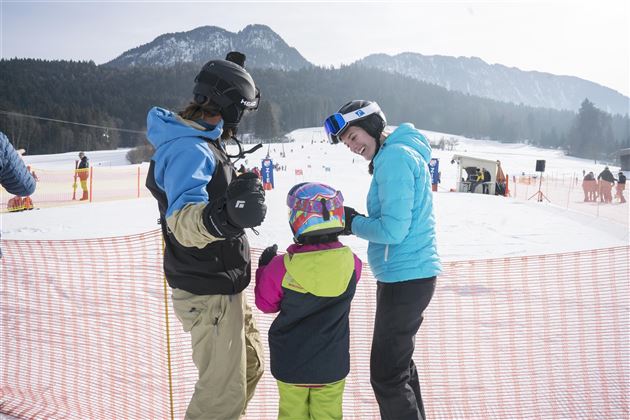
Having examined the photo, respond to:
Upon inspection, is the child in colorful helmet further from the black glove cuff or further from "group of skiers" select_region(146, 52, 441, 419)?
the black glove cuff

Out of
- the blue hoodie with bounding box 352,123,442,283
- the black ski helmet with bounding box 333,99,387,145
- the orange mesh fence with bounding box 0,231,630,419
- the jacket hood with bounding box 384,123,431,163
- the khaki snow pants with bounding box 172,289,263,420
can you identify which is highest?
the black ski helmet with bounding box 333,99,387,145

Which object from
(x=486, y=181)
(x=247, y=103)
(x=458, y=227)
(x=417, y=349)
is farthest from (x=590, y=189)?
(x=247, y=103)

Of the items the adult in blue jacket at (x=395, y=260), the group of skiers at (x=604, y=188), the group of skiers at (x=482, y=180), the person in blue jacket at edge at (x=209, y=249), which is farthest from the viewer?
the group of skiers at (x=482, y=180)

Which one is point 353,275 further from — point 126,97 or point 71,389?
point 126,97

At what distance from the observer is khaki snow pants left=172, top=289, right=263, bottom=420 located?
6.95 feet

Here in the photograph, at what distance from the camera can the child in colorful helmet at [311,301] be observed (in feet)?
7.05

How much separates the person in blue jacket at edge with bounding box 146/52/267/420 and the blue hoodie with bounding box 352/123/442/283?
71 centimetres

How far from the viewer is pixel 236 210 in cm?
163

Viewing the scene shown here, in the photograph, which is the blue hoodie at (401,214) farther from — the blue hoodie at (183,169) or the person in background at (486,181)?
the person in background at (486,181)

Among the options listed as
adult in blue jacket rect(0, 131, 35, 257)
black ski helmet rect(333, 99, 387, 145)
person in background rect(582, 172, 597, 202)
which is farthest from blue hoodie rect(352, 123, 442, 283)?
person in background rect(582, 172, 597, 202)

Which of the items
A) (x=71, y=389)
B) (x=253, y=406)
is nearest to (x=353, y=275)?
(x=253, y=406)

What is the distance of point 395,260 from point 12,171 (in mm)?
2652

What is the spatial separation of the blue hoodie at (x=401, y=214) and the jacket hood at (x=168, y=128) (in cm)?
90

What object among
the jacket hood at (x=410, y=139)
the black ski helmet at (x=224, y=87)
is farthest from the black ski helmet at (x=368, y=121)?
the black ski helmet at (x=224, y=87)
